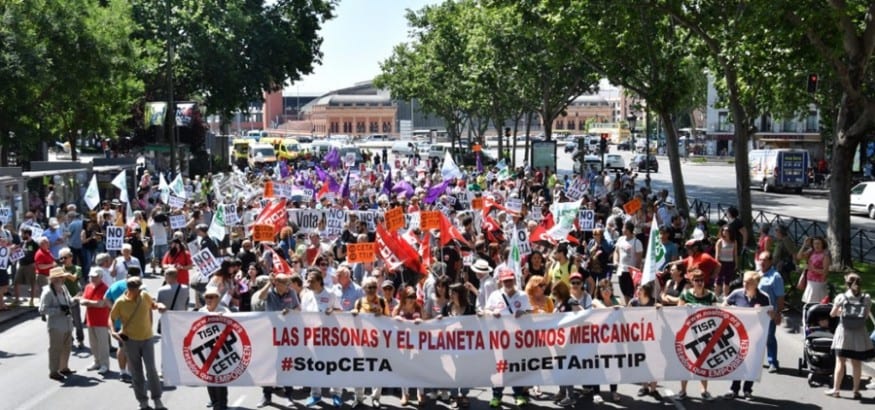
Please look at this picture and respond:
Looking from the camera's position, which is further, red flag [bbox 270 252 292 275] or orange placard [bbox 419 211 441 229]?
orange placard [bbox 419 211 441 229]

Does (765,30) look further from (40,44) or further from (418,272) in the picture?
(40,44)

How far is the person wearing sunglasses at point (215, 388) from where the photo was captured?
11.3 m

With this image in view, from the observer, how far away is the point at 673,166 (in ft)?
99.5

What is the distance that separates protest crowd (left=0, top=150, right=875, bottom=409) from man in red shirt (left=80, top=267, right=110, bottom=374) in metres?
0.02

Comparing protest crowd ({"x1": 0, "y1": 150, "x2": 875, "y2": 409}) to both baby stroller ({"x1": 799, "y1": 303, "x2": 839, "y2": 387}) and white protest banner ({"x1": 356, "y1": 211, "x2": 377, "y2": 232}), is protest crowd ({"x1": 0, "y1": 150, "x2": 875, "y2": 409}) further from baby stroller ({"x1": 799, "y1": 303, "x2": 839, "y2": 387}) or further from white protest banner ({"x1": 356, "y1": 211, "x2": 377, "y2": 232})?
baby stroller ({"x1": 799, "y1": 303, "x2": 839, "y2": 387})

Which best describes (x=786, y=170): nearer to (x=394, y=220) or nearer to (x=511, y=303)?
(x=394, y=220)

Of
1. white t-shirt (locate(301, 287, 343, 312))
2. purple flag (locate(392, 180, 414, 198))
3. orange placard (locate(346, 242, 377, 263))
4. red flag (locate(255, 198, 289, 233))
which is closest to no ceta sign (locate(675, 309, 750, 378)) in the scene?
white t-shirt (locate(301, 287, 343, 312))

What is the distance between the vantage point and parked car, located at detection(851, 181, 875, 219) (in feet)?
124

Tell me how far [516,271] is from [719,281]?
5.75 m

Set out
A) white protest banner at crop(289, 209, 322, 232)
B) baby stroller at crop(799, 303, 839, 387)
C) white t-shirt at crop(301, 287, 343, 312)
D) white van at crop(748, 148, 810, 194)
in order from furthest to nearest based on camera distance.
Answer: white van at crop(748, 148, 810, 194)
white protest banner at crop(289, 209, 322, 232)
baby stroller at crop(799, 303, 839, 387)
white t-shirt at crop(301, 287, 343, 312)

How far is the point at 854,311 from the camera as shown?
39.2ft

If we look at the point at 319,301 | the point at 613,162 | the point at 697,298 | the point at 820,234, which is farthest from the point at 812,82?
the point at 613,162

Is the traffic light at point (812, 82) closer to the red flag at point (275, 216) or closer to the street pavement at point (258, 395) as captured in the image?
the street pavement at point (258, 395)

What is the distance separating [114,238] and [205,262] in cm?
574
